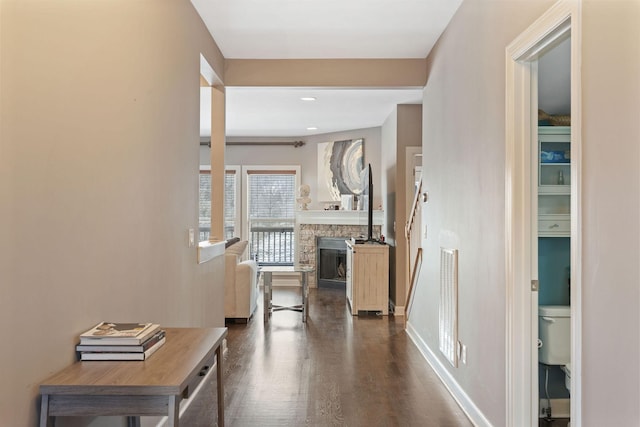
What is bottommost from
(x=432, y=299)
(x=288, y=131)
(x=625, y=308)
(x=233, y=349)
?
(x=233, y=349)

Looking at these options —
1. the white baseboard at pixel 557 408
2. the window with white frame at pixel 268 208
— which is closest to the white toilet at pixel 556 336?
the white baseboard at pixel 557 408

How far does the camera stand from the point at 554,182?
267 cm

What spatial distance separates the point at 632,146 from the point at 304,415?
227 cm

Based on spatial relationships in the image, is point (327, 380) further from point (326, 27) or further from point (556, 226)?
point (326, 27)

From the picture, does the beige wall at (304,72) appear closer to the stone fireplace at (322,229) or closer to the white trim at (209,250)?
the white trim at (209,250)

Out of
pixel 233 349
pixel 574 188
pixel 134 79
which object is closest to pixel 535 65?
pixel 574 188

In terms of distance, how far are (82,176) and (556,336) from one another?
2.41 metres

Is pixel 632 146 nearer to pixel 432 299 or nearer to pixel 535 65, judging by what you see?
pixel 535 65

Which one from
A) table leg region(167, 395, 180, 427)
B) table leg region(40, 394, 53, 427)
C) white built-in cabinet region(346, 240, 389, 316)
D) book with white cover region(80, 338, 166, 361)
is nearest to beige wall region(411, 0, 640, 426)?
white built-in cabinet region(346, 240, 389, 316)

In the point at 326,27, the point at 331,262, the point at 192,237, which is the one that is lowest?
the point at 331,262

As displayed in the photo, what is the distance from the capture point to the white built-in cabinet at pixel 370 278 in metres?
5.77

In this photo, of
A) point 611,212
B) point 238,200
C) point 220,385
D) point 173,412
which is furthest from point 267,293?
point 611,212

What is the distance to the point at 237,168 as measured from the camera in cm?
862

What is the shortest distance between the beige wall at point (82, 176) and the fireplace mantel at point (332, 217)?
4.97m
